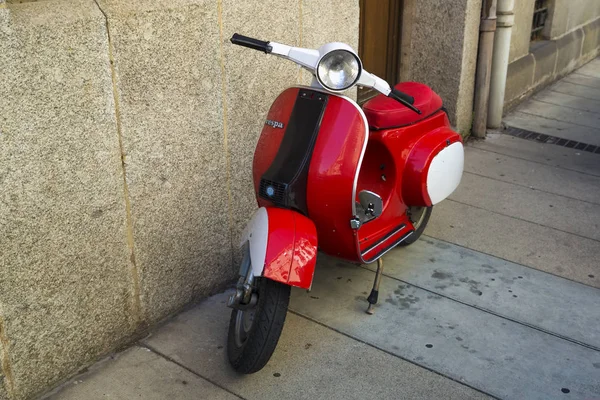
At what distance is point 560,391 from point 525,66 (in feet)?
16.4

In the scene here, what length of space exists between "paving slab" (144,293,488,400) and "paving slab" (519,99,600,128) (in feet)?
14.6

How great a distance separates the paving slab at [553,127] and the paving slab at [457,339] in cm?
347

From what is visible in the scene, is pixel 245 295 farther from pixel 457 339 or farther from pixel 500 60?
pixel 500 60

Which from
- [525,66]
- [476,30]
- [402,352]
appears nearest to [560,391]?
[402,352]

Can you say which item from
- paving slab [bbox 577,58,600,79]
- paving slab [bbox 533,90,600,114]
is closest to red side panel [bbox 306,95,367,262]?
paving slab [bbox 533,90,600,114]

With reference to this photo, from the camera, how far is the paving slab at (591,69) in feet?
29.6

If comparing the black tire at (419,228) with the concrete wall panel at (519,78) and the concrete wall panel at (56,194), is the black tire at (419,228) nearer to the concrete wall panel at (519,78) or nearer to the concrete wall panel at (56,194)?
the concrete wall panel at (56,194)

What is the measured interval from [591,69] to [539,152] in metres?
3.91

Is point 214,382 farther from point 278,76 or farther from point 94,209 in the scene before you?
point 278,76

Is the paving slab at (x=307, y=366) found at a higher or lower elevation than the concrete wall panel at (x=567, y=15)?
lower

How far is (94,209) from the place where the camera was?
9.74 feet

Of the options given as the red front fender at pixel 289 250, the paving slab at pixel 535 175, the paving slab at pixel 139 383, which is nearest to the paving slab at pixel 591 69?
the paving slab at pixel 535 175

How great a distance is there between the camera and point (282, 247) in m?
2.82

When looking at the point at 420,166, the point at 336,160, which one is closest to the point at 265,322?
the point at 336,160
